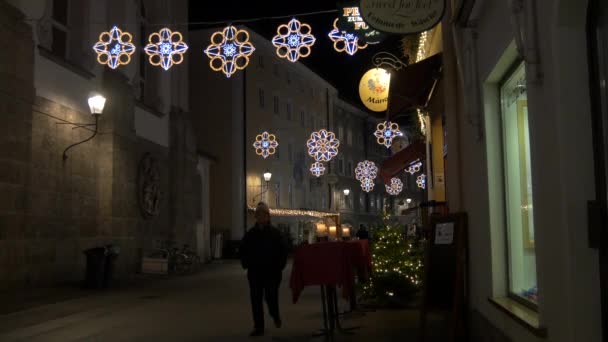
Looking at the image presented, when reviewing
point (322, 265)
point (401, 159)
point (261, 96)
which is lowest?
point (322, 265)

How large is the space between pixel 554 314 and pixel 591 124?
1318 mm

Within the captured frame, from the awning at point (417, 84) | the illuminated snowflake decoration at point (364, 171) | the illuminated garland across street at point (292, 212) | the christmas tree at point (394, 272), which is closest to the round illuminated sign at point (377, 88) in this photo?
the awning at point (417, 84)

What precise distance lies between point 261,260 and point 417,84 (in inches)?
186

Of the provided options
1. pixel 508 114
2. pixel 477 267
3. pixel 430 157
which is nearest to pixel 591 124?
pixel 508 114

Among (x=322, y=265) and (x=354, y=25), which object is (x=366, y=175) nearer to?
(x=354, y=25)

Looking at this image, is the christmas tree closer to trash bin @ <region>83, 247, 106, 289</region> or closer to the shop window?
the shop window

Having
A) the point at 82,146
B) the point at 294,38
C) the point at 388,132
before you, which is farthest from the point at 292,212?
the point at 294,38

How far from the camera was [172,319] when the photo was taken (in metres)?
11.3

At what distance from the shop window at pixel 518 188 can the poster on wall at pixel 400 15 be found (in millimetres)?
1472

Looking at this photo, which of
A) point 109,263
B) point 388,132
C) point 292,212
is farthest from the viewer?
point 292,212

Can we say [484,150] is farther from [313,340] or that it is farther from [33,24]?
[33,24]

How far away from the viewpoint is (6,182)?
48.5 feet

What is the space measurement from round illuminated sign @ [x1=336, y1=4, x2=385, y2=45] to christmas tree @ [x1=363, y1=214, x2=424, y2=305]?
3.86 m

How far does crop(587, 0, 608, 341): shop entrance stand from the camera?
3713mm
